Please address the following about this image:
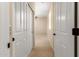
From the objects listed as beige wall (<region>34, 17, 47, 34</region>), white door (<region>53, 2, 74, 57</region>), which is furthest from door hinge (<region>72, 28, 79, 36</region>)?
beige wall (<region>34, 17, 47, 34</region>)

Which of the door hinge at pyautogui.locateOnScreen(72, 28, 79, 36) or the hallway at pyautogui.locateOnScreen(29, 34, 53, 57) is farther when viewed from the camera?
the hallway at pyautogui.locateOnScreen(29, 34, 53, 57)

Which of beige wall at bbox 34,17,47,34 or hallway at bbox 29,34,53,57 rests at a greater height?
beige wall at bbox 34,17,47,34

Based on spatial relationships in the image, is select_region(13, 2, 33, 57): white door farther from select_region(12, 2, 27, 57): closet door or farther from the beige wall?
the beige wall

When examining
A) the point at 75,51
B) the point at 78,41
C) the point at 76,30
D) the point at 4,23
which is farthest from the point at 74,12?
the point at 4,23

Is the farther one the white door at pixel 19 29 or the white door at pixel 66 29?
the white door at pixel 19 29

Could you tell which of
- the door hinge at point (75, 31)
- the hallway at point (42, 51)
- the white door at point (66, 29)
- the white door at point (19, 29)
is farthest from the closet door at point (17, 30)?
the hallway at point (42, 51)

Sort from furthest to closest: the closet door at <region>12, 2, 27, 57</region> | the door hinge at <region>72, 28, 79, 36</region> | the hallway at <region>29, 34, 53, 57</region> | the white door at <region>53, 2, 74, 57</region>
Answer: the hallway at <region>29, 34, 53, 57</region>, the closet door at <region>12, 2, 27, 57</region>, the white door at <region>53, 2, 74, 57</region>, the door hinge at <region>72, 28, 79, 36</region>

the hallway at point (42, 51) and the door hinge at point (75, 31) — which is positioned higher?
the door hinge at point (75, 31)

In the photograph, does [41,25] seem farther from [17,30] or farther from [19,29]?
[17,30]

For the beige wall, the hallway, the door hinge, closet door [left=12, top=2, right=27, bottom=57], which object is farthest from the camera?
the beige wall

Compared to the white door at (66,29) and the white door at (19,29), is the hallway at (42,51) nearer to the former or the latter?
the white door at (19,29)

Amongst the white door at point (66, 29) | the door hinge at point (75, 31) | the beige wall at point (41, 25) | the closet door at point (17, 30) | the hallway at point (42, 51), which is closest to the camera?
the door hinge at point (75, 31)

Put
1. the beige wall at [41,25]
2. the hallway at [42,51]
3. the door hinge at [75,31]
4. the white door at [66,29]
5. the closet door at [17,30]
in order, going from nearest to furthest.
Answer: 1. the door hinge at [75,31]
2. the white door at [66,29]
3. the closet door at [17,30]
4. the hallway at [42,51]
5. the beige wall at [41,25]

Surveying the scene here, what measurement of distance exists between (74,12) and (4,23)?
3.02ft
